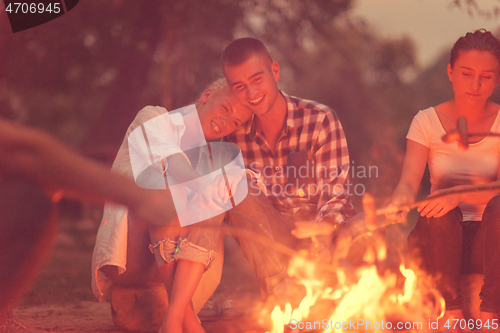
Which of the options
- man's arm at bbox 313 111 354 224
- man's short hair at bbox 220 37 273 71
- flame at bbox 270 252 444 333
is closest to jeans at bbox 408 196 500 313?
flame at bbox 270 252 444 333

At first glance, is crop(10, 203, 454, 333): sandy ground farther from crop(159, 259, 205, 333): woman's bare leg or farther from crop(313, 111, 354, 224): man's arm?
crop(313, 111, 354, 224): man's arm

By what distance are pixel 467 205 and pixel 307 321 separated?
1.25 metres

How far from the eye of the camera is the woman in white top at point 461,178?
245 cm

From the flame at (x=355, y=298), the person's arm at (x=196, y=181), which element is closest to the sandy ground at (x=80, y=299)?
the flame at (x=355, y=298)

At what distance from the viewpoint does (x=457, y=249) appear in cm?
258

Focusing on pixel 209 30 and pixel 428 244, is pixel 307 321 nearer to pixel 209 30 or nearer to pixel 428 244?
pixel 428 244

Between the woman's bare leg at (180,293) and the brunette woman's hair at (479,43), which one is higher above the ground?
the brunette woman's hair at (479,43)

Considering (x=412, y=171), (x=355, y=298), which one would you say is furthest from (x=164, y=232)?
(x=412, y=171)

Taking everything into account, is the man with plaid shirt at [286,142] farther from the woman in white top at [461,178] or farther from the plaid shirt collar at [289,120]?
the woman in white top at [461,178]

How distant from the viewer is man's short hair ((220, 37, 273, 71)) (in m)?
3.23

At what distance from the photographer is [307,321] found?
2840 millimetres

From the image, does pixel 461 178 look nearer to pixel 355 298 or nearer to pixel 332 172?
pixel 332 172

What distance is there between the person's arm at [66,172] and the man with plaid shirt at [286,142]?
7.11 ft

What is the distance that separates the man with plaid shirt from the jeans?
22.7 inches
